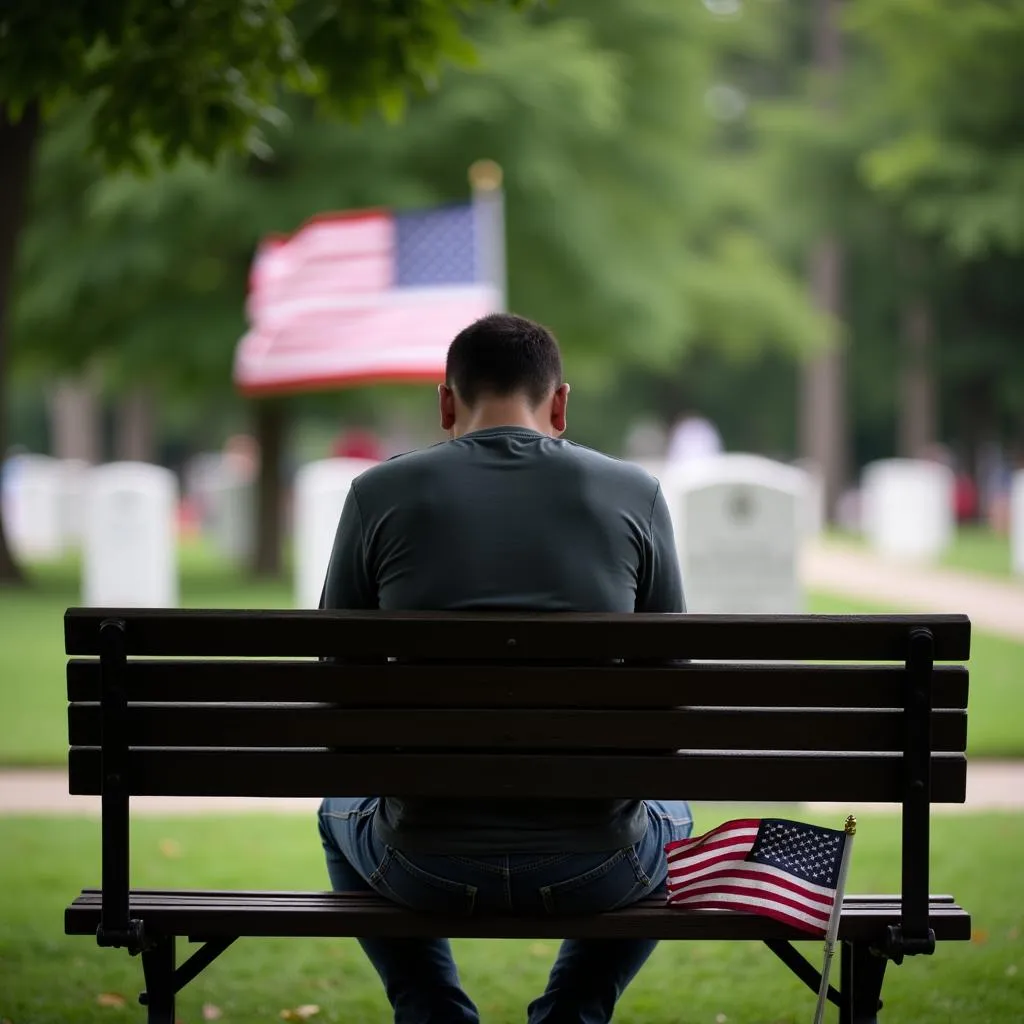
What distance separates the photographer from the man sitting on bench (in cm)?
330

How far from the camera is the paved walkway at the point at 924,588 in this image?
48.4ft

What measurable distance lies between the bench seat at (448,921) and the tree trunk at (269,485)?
16719 millimetres

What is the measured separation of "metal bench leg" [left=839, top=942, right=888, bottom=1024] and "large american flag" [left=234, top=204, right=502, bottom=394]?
34.6 feet

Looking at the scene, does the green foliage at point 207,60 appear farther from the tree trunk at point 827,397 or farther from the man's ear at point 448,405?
the tree trunk at point 827,397

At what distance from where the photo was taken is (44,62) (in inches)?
223

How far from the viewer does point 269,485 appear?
20.4 meters

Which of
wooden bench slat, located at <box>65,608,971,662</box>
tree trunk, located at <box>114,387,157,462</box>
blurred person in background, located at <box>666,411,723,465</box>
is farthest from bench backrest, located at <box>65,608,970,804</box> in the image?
tree trunk, located at <box>114,387,157,462</box>

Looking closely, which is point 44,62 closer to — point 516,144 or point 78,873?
point 78,873

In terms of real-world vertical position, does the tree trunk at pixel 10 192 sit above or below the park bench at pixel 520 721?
above

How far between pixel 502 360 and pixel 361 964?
2.45 m

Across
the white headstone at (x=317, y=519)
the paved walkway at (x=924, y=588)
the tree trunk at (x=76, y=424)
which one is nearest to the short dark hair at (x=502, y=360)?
the white headstone at (x=317, y=519)

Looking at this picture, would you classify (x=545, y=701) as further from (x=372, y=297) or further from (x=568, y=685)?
(x=372, y=297)

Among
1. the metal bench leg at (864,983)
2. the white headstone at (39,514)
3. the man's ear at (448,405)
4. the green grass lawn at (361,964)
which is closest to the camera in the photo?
A: the metal bench leg at (864,983)

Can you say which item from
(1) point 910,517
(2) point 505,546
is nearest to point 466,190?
(1) point 910,517
